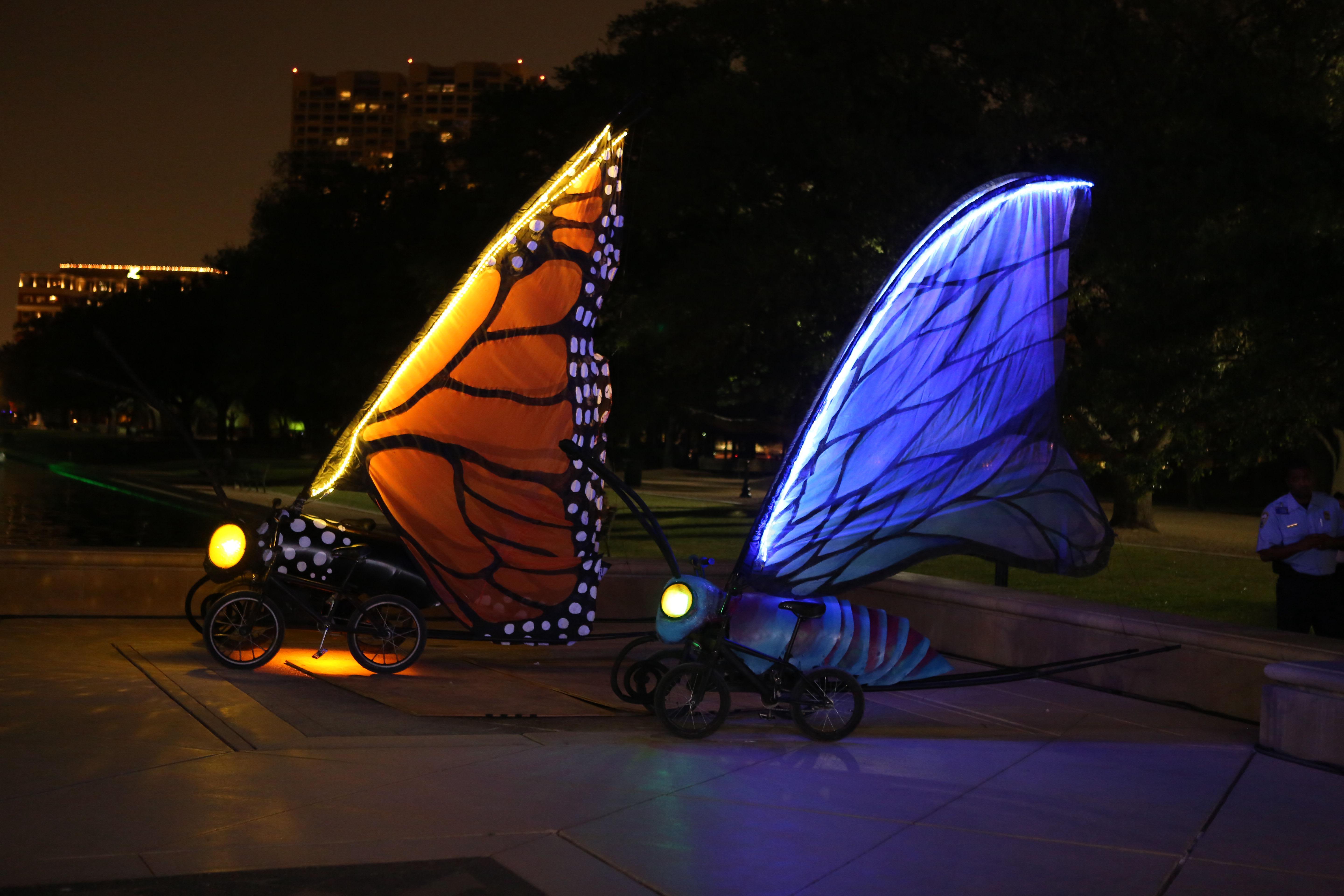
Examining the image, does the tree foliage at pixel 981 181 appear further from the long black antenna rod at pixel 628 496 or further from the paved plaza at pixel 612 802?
the paved plaza at pixel 612 802

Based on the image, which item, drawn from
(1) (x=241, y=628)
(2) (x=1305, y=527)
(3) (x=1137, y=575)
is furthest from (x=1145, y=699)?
(3) (x=1137, y=575)

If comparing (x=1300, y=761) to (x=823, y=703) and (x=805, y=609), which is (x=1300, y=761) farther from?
(x=805, y=609)

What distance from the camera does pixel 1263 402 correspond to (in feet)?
44.7

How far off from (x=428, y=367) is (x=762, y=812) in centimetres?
454

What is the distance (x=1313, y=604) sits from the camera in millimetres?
8977

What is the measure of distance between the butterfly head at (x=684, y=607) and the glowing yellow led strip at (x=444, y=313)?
9.15 feet

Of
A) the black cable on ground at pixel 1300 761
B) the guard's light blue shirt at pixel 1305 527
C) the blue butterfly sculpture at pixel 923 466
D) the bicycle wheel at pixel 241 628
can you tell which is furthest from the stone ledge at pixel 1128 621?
the bicycle wheel at pixel 241 628

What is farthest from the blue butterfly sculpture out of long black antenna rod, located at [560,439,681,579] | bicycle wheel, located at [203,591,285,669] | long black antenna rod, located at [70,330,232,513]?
long black antenna rod, located at [70,330,232,513]

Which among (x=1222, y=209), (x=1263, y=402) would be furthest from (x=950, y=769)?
(x=1222, y=209)

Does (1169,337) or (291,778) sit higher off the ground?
(1169,337)

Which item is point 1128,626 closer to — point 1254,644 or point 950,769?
point 1254,644

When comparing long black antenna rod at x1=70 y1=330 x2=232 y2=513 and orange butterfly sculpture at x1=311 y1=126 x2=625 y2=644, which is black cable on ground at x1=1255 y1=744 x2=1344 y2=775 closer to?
orange butterfly sculpture at x1=311 y1=126 x2=625 y2=644

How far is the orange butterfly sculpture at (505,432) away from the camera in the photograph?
29.7 ft

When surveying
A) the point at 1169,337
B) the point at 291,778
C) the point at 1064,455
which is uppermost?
the point at 1169,337
